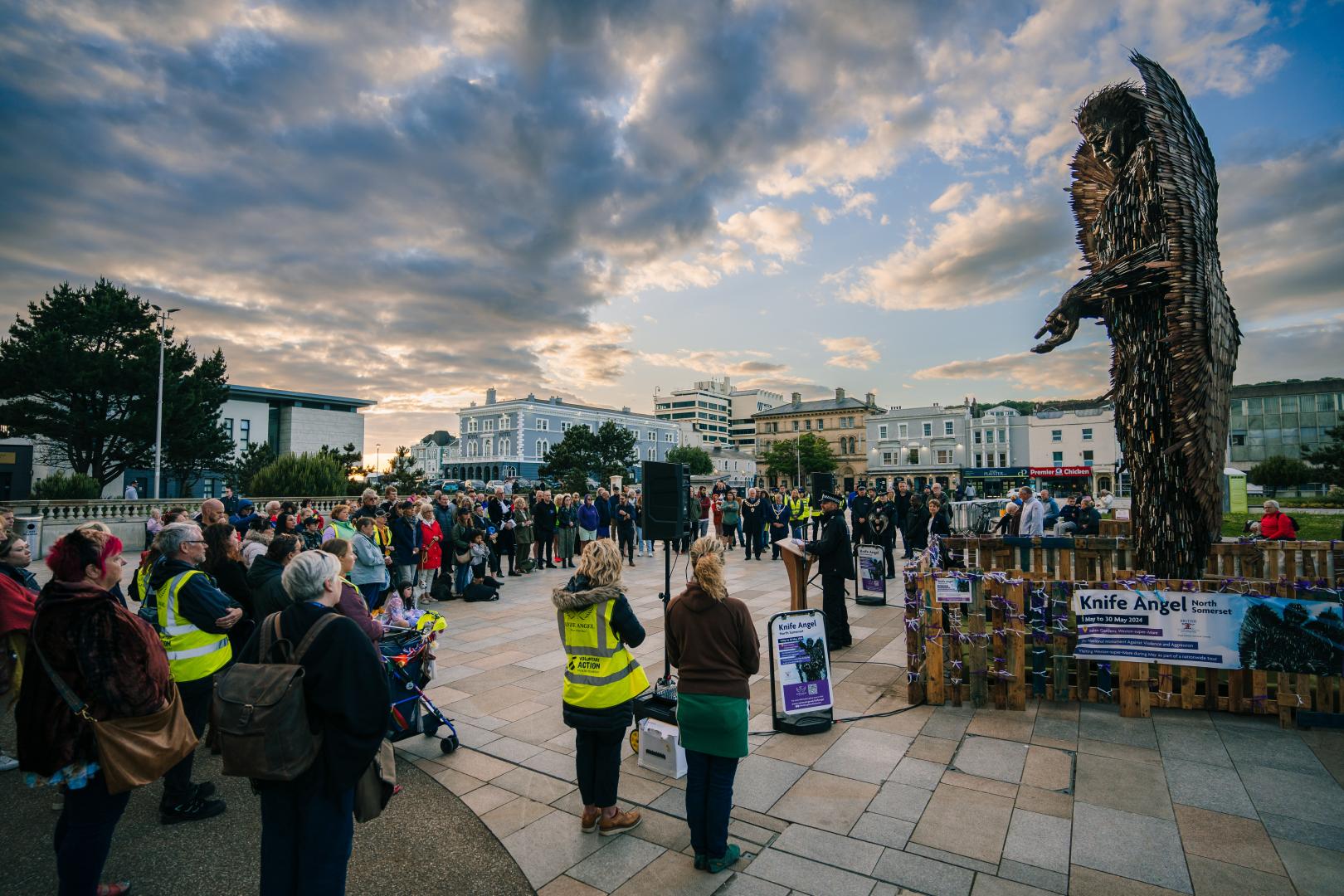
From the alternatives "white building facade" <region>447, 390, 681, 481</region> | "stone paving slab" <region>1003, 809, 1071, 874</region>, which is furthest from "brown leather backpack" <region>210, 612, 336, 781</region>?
"white building facade" <region>447, 390, 681, 481</region>

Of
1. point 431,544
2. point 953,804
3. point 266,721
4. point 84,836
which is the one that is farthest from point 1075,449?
point 84,836

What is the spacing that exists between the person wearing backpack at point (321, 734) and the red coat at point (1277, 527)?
47.3 feet

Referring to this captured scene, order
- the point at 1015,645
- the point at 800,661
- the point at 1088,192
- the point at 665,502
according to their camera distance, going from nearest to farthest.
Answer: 1. the point at 800,661
2. the point at 1015,645
3. the point at 665,502
4. the point at 1088,192

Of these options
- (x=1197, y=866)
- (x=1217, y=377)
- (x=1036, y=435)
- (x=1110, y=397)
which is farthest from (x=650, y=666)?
(x=1036, y=435)

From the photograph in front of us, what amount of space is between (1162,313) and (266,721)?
7991 millimetres

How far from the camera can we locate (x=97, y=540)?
3195 millimetres

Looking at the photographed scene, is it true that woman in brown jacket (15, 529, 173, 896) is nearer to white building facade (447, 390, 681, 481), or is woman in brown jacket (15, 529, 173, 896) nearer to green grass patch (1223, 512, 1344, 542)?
green grass patch (1223, 512, 1344, 542)

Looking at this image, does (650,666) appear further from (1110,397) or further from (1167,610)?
(1110,397)

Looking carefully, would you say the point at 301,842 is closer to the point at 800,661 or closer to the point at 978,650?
the point at 800,661

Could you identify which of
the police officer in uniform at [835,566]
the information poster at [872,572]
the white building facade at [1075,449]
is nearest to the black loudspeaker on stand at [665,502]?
the police officer in uniform at [835,566]

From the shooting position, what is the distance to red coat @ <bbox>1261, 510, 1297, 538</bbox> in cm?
1091

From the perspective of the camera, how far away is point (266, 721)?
2.41 metres

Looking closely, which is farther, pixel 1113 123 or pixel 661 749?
pixel 1113 123

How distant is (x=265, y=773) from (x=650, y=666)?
530cm
